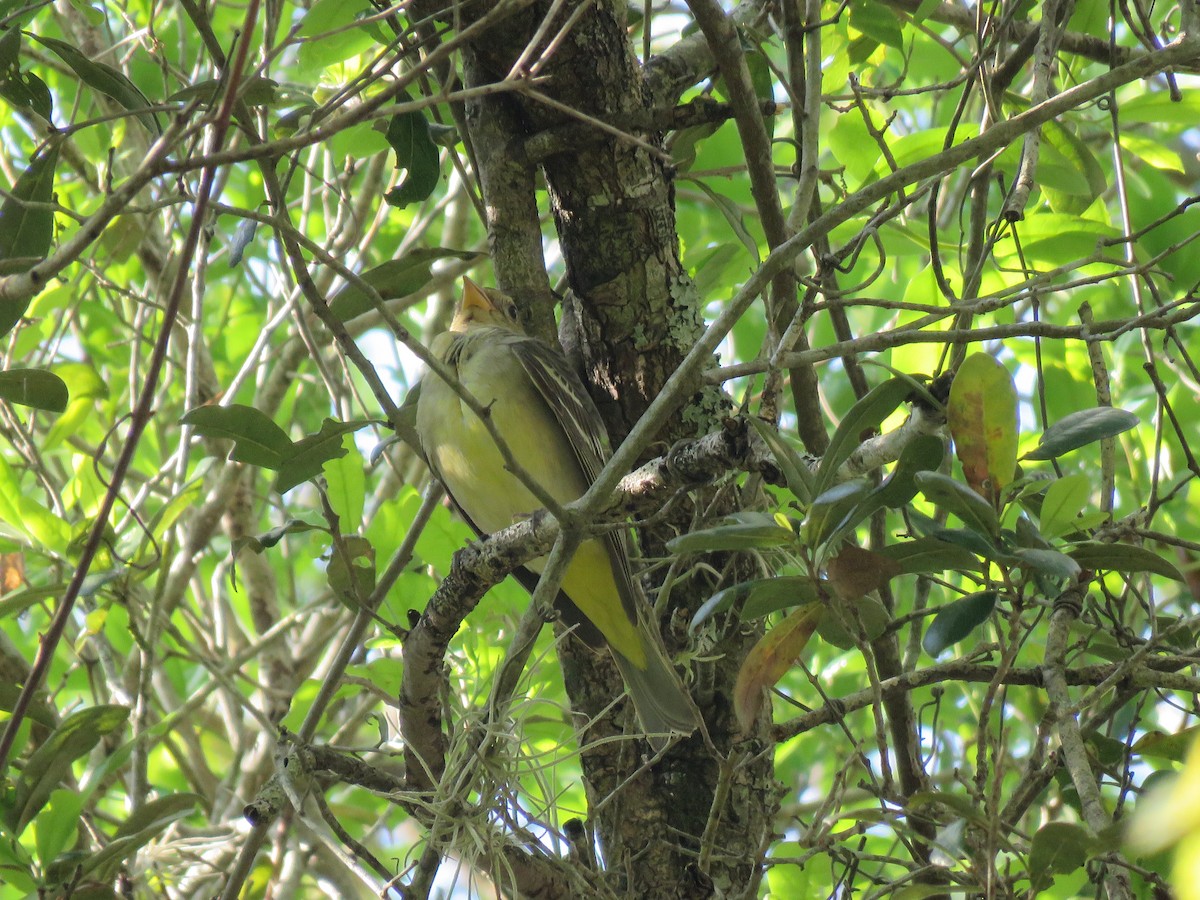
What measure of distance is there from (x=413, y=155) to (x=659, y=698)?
1454 millimetres

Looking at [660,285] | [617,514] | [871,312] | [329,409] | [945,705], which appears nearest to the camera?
[617,514]

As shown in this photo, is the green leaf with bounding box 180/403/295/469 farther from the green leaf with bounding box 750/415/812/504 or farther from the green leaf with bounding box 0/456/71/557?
the green leaf with bounding box 0/456/71/557

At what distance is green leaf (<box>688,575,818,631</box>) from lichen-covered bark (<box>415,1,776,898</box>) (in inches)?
29.7

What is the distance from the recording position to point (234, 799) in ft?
15.0

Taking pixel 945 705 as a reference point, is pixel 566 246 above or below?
below

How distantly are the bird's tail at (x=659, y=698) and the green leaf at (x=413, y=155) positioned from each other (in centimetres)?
126

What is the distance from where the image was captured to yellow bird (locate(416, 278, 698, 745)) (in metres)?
3.26

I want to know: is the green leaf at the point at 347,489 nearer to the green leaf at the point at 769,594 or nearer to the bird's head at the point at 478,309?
the bird's head at the point at 478,309

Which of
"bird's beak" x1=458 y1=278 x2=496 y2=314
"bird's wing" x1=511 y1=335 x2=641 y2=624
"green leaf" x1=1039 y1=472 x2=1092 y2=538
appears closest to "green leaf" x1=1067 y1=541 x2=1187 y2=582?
"green leaf" x1=1039 y1=472 x2=1092 y2=538

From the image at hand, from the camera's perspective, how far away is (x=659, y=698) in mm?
2877

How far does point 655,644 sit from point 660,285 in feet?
2.99

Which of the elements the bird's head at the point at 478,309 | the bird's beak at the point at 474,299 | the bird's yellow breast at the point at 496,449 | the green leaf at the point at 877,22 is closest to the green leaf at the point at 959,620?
the bird's yellow breast at the point at 496,449

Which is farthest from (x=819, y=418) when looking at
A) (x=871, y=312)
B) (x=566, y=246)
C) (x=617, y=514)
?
(x=871, y=312)

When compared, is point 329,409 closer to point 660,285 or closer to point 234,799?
point 234,799
